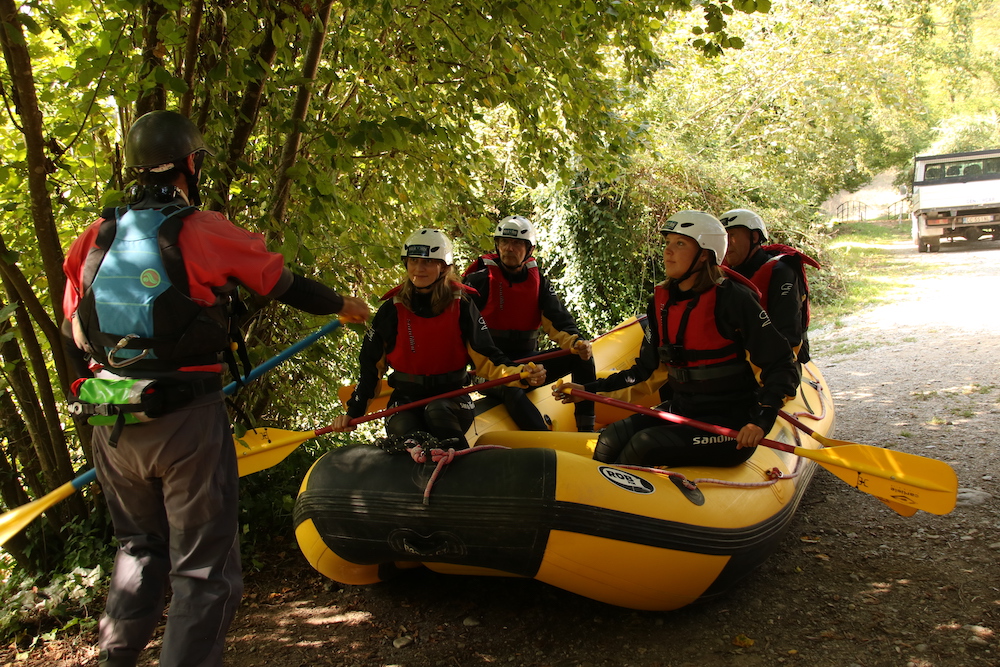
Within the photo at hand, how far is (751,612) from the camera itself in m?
3.33

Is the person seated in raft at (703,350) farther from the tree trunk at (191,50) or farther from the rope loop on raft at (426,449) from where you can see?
the tree trunk at (191,50)

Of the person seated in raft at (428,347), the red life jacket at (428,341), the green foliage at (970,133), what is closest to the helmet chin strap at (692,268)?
the person seated in raft at (428,347)

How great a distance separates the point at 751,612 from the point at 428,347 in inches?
80.9

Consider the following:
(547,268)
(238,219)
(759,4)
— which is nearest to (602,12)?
(759,4)

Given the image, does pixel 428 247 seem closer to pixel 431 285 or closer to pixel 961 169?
pixel 431 285

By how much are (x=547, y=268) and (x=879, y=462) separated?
313 inches

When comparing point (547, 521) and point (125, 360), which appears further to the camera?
point (547, 521)

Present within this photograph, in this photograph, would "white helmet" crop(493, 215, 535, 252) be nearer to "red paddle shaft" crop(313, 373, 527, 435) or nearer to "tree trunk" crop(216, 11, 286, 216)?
"red paddle shaft" crop(313, 373, 527, 435)

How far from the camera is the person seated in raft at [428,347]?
3.89 m

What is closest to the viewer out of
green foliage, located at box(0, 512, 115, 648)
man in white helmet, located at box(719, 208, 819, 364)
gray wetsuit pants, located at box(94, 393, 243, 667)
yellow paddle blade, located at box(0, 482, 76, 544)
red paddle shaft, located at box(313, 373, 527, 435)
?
gray wetsuit pants, located at box(94, 393, 243, 667)

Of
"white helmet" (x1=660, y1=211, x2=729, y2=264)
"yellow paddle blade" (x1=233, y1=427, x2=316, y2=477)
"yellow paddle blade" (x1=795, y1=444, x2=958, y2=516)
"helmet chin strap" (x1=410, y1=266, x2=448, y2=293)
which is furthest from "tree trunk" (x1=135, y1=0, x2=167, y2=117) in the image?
"yellow paddle blade" (x1=795, y1=444, x2=958, y2=516)

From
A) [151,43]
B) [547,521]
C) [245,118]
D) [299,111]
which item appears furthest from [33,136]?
[547,521]

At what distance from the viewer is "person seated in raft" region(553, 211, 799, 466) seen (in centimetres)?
349

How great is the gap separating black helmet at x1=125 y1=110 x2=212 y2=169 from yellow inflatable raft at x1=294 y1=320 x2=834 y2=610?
1.53m
